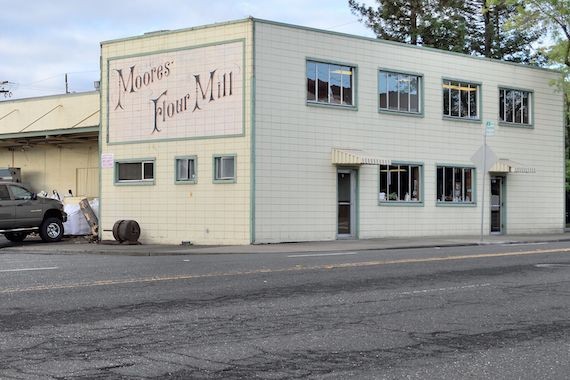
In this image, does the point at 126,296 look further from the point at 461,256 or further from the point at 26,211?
the point at 26,211

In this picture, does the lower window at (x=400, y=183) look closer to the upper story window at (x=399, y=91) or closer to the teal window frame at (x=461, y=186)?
the teal window frame at (x=461, y=186)

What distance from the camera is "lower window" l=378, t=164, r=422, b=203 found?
25578 mm

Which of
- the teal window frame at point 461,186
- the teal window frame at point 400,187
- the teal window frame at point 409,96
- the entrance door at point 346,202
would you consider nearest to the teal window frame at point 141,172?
the entrance door at point 346,202

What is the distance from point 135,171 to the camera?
25156 millimetres

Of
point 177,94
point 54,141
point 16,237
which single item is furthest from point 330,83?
point 54,141

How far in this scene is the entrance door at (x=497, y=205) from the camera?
28.7 m

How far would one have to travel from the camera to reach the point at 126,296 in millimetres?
10023

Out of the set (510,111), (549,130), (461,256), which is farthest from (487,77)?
(461,256)

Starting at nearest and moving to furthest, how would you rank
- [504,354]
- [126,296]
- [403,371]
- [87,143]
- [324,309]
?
[403,371], [504,354], [324,309], [126,296], [87,143]

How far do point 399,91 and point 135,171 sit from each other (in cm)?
982

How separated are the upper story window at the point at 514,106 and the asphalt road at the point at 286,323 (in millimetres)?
16329

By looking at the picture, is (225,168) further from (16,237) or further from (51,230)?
(16,237)

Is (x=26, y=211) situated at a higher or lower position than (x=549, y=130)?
lower

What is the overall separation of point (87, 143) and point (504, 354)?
2580cm
